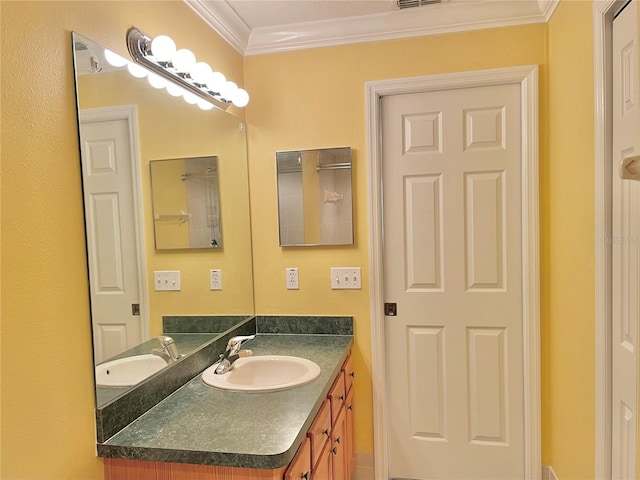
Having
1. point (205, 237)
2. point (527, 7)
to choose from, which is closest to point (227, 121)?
point (205, 237)

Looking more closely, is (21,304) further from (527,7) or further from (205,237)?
(527,7)

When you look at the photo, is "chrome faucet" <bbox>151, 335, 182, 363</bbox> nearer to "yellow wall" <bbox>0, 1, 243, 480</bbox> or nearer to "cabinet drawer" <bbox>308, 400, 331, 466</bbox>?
"yellow wall" <bbox>0, 1, 243, 480</bbox>

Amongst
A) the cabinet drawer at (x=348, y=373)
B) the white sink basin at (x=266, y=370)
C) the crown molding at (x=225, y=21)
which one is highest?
the crown molding at (x=225, y=21)

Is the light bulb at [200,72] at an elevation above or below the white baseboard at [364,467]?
above

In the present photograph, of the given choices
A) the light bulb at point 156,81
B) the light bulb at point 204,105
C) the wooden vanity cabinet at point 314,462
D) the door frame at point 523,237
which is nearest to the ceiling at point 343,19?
the door frame at point 523,237

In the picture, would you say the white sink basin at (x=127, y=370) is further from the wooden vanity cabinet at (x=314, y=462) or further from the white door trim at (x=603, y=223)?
the white door trim at (x=603, y=223)

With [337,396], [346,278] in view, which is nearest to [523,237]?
[346,278]

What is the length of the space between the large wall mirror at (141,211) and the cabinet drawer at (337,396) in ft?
1.94

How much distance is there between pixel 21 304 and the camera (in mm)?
1010

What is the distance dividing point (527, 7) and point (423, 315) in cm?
158

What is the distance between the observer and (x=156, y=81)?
1601mm

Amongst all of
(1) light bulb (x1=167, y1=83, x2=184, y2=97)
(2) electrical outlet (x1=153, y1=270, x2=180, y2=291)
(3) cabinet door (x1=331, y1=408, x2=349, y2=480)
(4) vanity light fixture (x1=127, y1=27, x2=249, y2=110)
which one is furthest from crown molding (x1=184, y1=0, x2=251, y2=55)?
(3) cabinet door (x1=331, y1=408, x2=349, y2=480)

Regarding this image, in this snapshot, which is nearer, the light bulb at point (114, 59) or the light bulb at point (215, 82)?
the light bulb at point (114, 59)

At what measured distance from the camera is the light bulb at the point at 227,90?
1991mm
